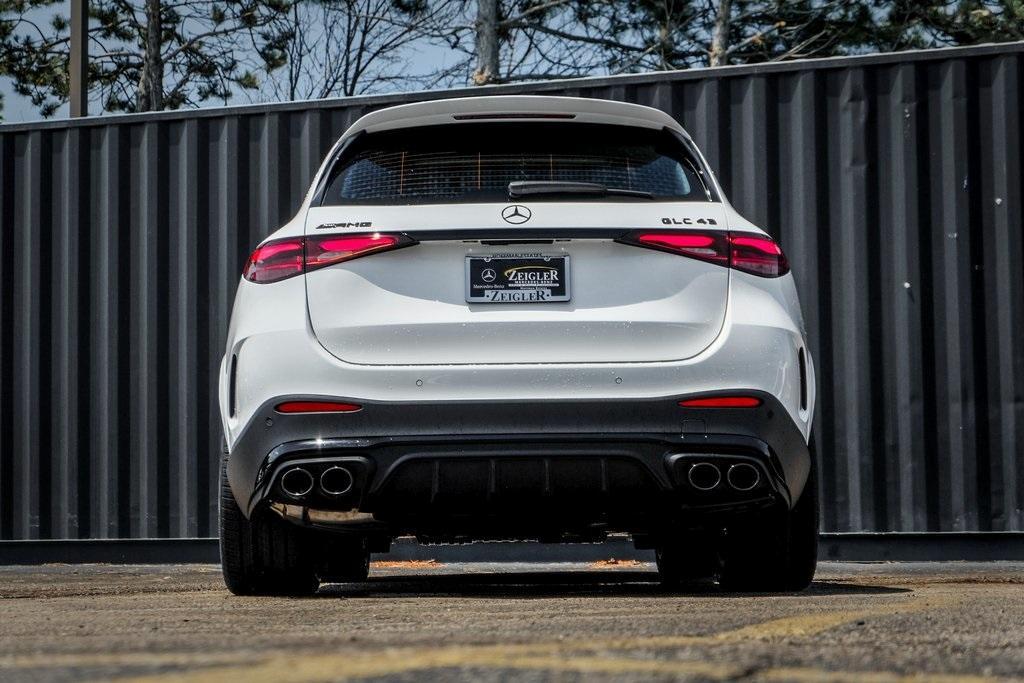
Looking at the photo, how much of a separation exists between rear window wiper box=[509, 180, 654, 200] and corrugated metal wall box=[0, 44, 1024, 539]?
13.2 ft

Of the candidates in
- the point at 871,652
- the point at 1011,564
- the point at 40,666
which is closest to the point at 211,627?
the point at 40,666

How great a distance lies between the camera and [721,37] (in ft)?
65.3

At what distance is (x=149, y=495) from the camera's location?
8.92m

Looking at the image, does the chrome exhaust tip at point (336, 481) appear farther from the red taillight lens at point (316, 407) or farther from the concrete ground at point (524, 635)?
the concrete ground at point (524, 635)

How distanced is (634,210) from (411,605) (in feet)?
4.64

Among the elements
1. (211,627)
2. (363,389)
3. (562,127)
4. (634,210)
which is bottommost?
(211,627)

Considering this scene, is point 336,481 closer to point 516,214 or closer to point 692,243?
point 516,214

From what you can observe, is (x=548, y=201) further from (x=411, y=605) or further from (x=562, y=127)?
(x=411, y=605)

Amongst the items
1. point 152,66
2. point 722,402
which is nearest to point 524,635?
point 722,402

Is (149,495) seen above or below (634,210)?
below

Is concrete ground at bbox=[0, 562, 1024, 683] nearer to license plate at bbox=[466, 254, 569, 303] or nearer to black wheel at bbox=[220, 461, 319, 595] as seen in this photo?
black wheel at bbox=[220, 461, 319, 595]

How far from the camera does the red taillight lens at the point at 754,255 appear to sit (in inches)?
176

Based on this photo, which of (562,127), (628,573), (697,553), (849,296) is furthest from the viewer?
(849,296)

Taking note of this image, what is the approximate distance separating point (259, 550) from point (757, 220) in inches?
181
